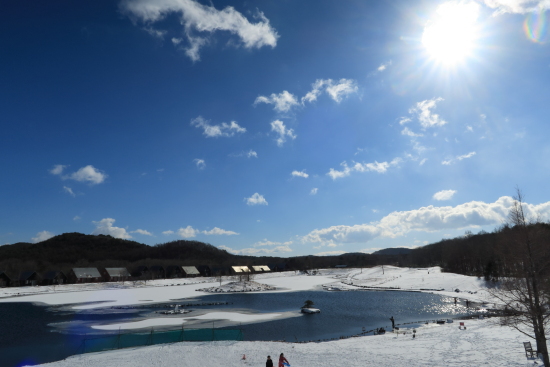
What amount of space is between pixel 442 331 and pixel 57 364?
32.7 meters

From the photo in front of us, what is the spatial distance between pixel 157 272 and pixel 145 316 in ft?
337

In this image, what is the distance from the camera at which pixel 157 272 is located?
465 feet

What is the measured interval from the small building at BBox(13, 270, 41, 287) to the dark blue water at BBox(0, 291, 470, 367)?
162 feet

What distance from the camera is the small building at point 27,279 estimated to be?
103 m

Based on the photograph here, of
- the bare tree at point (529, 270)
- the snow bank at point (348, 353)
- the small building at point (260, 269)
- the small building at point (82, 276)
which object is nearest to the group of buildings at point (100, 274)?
the small building at point (82, 276)

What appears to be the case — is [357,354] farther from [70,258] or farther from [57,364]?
→ [70,258]

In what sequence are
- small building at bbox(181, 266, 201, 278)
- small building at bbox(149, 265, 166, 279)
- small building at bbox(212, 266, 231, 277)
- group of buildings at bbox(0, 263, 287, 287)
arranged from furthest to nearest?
small building at bbox(212, 266, 231, 277) < small building at bbox(181, 266, 201, 278) < small building at bbox(149, 265, 166, 279) < group of buildings at bbox(0, 263, 287, 287)

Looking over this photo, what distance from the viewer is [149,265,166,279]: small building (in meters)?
138

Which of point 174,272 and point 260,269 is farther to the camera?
point 260,269

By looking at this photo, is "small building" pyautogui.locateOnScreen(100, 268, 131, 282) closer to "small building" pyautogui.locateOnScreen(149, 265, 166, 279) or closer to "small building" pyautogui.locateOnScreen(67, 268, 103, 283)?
"small building" pyautogui.locateOnScreen(67, 268, 103, 283)

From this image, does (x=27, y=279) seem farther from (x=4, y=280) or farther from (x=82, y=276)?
(x=82, y=276)

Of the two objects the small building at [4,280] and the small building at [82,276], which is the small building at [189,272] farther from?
the small building at [4,280]

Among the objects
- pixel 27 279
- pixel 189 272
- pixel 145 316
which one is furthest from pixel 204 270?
pixel 145 316

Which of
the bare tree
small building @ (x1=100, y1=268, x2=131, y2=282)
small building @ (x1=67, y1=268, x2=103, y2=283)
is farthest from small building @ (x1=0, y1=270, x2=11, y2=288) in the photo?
the bare tree
